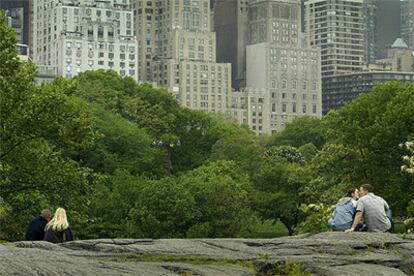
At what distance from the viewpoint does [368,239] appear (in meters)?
19.9

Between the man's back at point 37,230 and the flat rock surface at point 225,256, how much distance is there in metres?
6.76

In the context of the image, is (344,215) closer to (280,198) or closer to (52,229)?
(52,229)

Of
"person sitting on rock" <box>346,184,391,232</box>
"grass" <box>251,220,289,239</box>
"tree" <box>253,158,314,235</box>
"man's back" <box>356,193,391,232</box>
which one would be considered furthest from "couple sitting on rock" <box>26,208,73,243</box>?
"grass" <box>251,220,289,239</box>

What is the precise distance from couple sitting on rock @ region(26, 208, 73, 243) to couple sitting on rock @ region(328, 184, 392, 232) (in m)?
5.56

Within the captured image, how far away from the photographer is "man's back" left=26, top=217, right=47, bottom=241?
25.0m

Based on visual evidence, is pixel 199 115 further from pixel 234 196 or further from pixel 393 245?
pixel 393 245

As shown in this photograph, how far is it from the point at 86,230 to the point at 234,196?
11.9 meters

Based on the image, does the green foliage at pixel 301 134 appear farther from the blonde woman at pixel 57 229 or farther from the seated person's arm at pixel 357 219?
the seated person's arm at pixel 357 219

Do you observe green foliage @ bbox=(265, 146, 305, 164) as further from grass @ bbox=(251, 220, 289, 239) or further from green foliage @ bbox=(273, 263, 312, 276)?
green foliage @ bbox=(273, 263, 312, 276)

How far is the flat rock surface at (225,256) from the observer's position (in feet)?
53.4

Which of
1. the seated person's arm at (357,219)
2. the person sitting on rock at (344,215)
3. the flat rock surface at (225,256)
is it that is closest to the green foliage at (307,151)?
the person sitting on rock at (344,215)

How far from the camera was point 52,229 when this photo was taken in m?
23.8

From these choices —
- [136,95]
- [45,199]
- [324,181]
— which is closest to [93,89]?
[136,95]

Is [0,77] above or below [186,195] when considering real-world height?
above
